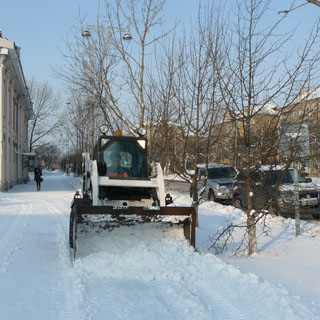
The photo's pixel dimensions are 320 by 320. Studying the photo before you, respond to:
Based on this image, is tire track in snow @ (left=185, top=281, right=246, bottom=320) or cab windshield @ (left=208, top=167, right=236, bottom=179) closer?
tire track in snow @ (left=185, top=281, right=246, bottom=320)

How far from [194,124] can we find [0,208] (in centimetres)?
934

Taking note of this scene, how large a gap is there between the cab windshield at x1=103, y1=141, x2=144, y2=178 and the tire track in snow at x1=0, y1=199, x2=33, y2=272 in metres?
2.58

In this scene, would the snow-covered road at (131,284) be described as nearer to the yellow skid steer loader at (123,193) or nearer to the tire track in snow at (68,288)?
the tire track in snow at (68,288)

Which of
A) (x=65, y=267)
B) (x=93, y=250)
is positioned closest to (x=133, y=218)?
(x=93, y=250)

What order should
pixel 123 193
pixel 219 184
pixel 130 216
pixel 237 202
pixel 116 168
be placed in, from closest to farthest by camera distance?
pixel 130 216 < pixel 123 193 < pixel 116 168 < pixel 237 202 < pixel 219 184

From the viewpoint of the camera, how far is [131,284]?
5.76m

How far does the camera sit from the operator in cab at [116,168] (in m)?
8.59

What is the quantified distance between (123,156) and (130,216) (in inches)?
74.9

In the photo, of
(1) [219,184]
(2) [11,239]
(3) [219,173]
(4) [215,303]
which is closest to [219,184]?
(1) [219,184]

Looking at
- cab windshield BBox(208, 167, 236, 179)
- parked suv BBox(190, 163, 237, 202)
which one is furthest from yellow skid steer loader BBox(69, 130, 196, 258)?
cab windshield BBox(208, 167, 236, 179)

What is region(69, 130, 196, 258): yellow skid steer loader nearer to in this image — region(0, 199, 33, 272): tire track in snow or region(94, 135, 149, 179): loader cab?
region(94, 135, 149, 179): loader cab

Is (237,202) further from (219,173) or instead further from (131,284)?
(131,284)

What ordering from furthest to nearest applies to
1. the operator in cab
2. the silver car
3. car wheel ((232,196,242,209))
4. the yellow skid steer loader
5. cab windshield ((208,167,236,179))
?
1. cab windshield ((208,167,236,179))
2. the silver car
3. car wheel ((232,196,242,209))
4. the operator in cab
5. the yellow skid steer loader

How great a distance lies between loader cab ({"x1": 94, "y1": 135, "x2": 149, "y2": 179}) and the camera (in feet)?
28.4
